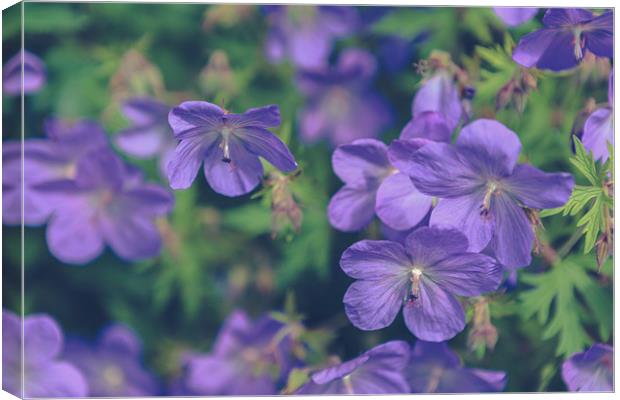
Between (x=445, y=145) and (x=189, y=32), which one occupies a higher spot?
(x=189, y=32)

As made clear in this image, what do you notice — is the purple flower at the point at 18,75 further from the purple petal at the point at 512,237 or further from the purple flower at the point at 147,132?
the purple petal at the point at 512,237

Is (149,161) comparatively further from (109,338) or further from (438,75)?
(438,75)

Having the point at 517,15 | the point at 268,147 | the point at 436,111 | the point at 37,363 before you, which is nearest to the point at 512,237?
the point at 436,111

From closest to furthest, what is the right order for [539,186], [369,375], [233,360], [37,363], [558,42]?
[539,186]
[558,42]
[369,375]
[37,363]
[233,360]

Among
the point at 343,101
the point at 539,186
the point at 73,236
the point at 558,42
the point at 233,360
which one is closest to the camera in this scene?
the point at 539,186

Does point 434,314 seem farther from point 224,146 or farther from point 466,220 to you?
point 224,146

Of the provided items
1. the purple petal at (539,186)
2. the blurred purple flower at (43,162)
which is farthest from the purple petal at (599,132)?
the blurred purple flower at (43,162)

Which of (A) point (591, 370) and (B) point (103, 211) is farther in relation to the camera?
(B) point (103, 211)

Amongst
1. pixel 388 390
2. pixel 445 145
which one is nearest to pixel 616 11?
pixel 445 145
